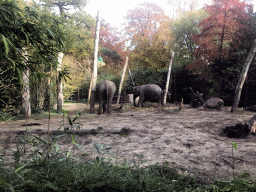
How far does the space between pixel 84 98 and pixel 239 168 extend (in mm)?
15812

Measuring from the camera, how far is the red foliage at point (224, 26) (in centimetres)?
925

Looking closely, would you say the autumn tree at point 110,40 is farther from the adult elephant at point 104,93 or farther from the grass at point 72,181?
the grass at point 72,181

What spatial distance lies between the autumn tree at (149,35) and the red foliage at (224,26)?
7021 millimetres

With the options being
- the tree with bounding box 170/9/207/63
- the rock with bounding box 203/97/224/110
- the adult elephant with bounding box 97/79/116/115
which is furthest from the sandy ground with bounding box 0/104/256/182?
the tree with bounding box 170/9/207/63

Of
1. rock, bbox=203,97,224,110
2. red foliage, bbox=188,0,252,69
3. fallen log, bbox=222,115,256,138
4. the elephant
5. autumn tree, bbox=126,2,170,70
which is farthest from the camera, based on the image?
autumn tree, bbox=126,2,170,70

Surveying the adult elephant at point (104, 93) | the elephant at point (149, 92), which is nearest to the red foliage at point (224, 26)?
the elephant at point (149, 92)

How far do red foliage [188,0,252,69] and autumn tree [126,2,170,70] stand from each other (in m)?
7.02

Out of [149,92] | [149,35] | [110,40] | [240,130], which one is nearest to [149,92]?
[149,92]

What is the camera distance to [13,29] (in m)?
2.12

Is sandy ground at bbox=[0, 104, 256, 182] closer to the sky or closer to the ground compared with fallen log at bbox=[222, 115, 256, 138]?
closer to the ground

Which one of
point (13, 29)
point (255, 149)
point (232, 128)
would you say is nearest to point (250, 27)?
point (232, 128)

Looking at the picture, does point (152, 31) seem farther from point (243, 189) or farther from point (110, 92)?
point (243, 189)

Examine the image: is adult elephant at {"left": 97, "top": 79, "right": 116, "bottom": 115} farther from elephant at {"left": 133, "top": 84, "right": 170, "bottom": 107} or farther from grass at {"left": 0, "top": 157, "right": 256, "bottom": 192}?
grass at {"left": 0, "top": 157, "right": 256, "bottom": 192}

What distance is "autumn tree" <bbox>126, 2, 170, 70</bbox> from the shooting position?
17766 millimetres
